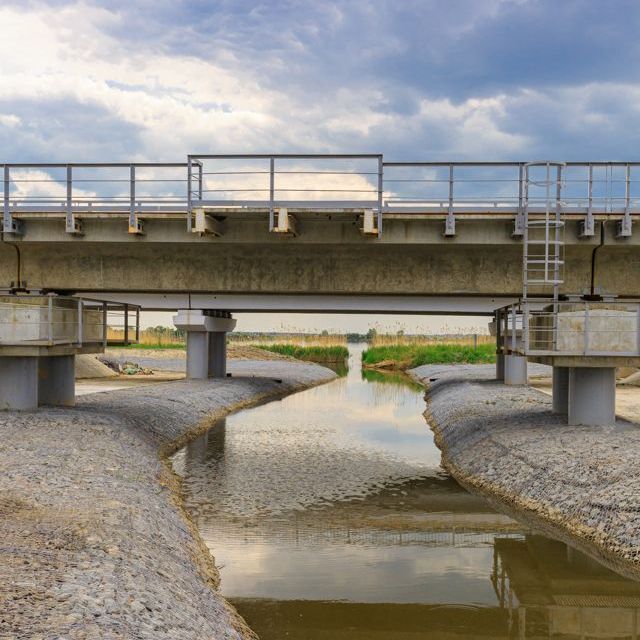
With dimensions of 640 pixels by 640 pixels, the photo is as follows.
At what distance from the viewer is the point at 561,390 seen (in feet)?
79.8

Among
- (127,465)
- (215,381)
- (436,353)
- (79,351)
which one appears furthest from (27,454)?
(436,353)

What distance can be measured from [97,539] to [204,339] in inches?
1232

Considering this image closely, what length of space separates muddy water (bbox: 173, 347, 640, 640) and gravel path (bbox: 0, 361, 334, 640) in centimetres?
89

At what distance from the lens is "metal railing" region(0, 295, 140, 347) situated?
21.2 meters

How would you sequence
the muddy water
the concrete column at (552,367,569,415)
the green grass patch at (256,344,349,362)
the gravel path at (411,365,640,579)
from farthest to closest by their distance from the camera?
the green grass patch at (256,344,349,362) < the concrete column at (552,367,569,415) < the gravel path at (411,365,640,579) < the muddy water

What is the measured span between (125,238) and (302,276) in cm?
538

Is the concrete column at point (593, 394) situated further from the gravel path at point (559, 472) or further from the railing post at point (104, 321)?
the railing post at point (104, 321)

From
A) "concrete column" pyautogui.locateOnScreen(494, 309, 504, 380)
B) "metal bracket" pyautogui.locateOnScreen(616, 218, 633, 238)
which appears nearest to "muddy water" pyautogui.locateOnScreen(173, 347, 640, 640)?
"metal bracket" pyautogui.locateOnScreen(616, 218, 633, 238)

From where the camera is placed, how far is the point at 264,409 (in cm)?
3731

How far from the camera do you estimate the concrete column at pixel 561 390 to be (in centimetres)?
2408

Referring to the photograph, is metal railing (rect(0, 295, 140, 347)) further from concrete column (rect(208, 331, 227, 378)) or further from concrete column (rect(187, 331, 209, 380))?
concrete column (rect(208, 331, 227, 378))

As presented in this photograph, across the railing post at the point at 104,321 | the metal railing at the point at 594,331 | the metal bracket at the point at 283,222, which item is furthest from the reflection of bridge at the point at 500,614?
the railing post at the point at 104,321

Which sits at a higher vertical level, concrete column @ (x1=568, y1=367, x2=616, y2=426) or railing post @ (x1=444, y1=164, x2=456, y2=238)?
railing post @ (x1=444, y1=164, x2=456, y2=238)

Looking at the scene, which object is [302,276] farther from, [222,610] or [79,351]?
[222,610]
